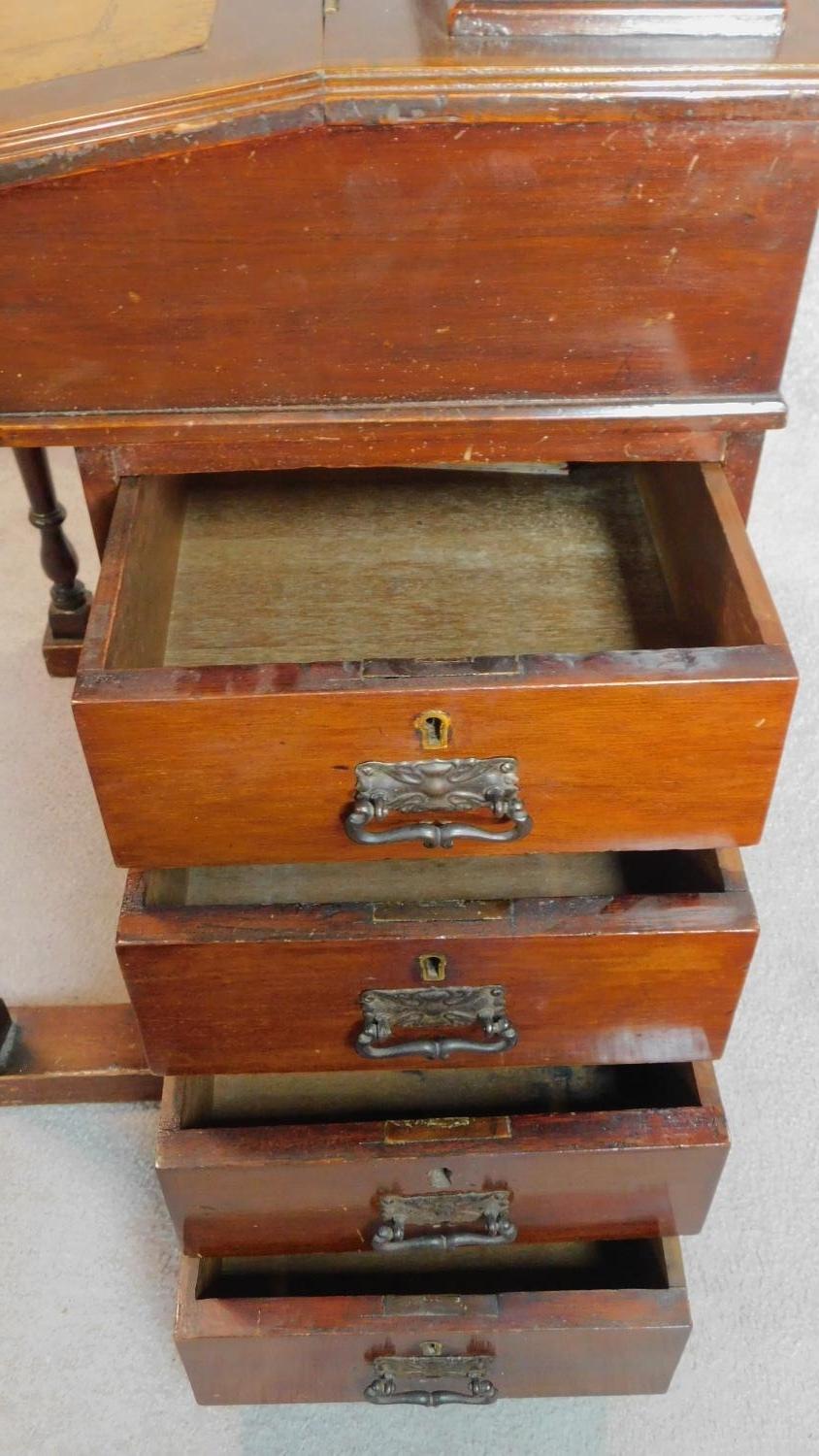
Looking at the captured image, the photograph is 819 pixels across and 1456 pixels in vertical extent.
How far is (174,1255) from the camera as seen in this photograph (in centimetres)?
115

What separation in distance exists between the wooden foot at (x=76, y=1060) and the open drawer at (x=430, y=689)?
0.49 m

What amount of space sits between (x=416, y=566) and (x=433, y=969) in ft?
1.00

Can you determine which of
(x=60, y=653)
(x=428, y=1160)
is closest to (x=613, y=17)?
(x=428, y=1160)

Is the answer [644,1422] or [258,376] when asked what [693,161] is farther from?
[644,1422]

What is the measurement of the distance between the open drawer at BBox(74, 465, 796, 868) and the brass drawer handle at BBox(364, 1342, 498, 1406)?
1.36 ft

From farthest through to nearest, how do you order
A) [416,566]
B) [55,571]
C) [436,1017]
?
[55,571] < [416,566] < [436,1017]

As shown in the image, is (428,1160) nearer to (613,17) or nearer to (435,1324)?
(435,1324)

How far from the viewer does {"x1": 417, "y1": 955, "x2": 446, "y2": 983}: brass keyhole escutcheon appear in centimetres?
83

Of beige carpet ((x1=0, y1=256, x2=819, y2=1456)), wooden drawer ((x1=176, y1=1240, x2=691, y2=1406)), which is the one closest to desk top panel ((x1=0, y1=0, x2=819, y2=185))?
wooden drawer ((x1=176, y1=1240, x2=691, y2=1406))

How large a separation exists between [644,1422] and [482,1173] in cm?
32

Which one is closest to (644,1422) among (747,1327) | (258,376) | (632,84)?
(747,1327)

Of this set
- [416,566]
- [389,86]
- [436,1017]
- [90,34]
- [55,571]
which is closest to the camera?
[389,86]

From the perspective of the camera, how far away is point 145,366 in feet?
2.51

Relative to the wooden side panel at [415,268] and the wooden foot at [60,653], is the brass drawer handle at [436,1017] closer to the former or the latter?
the wooden side panel at [415,268]
